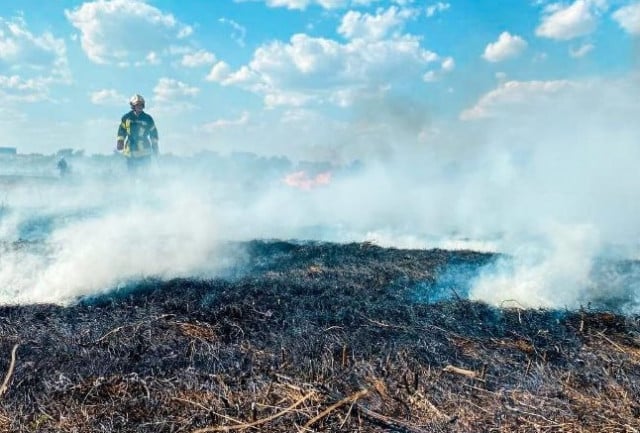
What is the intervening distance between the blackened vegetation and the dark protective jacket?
707 cm

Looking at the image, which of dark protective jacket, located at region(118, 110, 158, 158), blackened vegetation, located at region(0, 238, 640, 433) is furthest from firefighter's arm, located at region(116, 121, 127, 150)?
blackened vegetation, located at region(0, 238, 640, 433)

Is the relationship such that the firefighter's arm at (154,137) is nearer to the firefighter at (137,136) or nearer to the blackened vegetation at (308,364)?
the firefighter at (137,136)

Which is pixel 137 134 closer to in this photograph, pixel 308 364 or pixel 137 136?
pixel 137 136

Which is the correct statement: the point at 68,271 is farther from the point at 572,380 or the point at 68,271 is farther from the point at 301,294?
the point at 572,380

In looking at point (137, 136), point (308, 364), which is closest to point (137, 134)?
point (137, 136)

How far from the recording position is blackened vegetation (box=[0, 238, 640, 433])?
3061 mm

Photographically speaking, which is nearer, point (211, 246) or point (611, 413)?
point (611, 413)

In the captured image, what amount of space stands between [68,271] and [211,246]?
2.41 m

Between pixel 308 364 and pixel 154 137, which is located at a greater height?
pixel 154 137

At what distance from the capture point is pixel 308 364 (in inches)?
147

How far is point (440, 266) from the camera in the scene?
7.52 m

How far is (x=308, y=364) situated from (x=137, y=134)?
991 cm

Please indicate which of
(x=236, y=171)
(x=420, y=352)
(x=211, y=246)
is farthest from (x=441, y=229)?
(x=236, y=171)

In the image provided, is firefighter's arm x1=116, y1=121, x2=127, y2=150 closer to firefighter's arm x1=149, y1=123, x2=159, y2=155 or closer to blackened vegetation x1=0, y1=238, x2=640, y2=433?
firefighter's arm x1=149, y1=123, x2=159, y2=155
